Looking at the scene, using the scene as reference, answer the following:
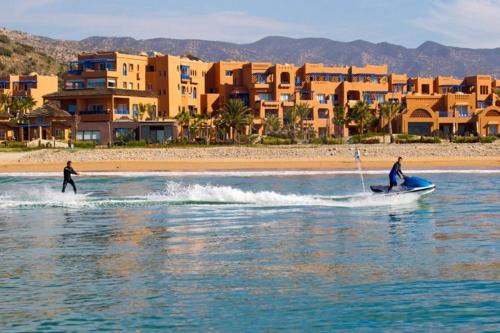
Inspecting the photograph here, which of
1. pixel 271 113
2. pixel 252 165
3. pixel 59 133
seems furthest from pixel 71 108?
pixel 252 165

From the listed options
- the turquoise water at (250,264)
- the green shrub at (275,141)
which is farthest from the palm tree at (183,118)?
the turquoise water at (250,264)

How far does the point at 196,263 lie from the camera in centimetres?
1703

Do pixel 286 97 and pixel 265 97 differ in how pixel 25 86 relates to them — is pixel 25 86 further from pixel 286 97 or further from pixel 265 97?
pixel 286 97

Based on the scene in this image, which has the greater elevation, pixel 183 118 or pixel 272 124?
pixel 183 118

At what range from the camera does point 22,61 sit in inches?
5920

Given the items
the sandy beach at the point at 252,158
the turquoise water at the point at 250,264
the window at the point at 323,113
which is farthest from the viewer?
the window at the point at 323,113

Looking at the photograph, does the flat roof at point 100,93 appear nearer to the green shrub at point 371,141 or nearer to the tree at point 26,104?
the tree at point 26,104

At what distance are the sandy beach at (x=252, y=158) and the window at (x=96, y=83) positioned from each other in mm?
19805

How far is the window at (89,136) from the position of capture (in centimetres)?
8019

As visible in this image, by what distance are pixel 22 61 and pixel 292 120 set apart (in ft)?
275

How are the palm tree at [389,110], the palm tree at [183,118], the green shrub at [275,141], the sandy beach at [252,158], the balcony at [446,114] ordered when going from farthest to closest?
the balcony at [446,114], the palm tree at [389,110], the palm tree at [183,118], the green shrub at [275,141], the sandy beach at [252,158]

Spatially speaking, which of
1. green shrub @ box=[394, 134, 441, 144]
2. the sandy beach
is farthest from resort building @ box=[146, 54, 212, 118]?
green shrub @ box=[394, 134, 441, 144]

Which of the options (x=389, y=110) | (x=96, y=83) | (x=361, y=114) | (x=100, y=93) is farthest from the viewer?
(x=96, y=83)

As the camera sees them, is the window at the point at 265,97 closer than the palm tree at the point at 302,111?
No
